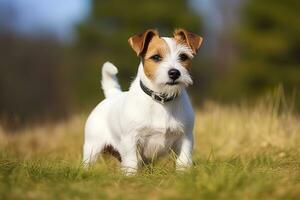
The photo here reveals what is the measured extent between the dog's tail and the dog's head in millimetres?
1218

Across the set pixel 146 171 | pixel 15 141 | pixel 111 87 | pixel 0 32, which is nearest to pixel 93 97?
pixel 0 32

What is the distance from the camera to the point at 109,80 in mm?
8281

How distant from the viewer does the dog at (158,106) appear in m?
6.59

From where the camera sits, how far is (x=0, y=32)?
33.6 meters

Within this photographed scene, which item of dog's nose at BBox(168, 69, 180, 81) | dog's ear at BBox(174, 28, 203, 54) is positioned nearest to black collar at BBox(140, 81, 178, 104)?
dog's nose at BBox(168, 69, 180, 81)

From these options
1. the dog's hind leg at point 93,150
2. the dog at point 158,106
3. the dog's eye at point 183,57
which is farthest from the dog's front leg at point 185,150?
the dog's hind leg at point 93,150

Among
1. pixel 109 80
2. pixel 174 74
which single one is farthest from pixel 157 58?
pixel 109 80

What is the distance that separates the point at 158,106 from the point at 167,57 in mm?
496

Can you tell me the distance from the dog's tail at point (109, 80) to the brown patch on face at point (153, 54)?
1313 mm

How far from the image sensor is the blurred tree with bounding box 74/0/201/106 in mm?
33500

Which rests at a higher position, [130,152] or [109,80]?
[109,80]

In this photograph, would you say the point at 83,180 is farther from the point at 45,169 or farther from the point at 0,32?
the point at 0,32

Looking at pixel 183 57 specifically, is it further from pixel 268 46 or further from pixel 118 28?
pixel 118 28

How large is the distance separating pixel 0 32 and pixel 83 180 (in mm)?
28871
